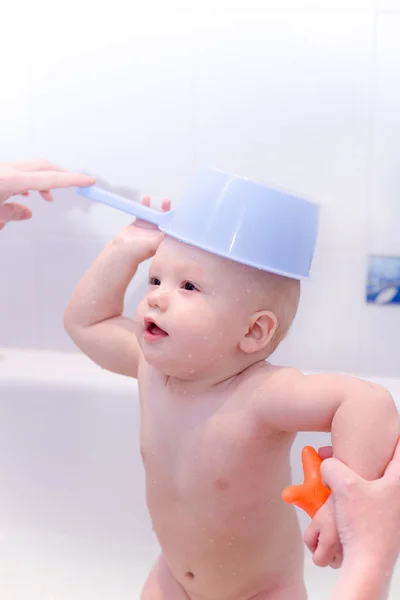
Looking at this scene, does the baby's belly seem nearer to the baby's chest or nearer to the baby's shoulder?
the baby's chest

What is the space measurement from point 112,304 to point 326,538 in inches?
18.5

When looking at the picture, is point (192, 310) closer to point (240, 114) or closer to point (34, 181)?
point (34, 181)

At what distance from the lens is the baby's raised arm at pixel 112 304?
38.1 inches

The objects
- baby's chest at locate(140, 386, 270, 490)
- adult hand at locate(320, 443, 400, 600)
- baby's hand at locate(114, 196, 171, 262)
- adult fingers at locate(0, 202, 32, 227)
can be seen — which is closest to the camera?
adult hand at locate(320, 443, 400, 600)

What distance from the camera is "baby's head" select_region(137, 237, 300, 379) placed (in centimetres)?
78

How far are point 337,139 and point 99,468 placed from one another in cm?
80

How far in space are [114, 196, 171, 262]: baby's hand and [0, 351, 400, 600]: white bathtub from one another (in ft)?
1.55

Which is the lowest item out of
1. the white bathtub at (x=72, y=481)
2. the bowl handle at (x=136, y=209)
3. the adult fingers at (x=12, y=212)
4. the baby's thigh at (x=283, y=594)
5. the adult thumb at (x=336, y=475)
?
the white bathtub at (x=72, y=481)

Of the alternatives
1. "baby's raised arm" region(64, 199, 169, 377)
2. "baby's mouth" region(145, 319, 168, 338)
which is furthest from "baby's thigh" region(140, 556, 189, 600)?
"baby's mouth" region(145, 319, 168, 338)

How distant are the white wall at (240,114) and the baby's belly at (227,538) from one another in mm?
558

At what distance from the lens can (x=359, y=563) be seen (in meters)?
0.61

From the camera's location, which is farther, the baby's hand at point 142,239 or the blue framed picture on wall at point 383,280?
the blue framed picture on wall at point 383,280

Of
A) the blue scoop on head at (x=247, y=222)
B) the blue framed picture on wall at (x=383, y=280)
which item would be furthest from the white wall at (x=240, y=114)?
the blue scoop on head at (x=247, y=222)

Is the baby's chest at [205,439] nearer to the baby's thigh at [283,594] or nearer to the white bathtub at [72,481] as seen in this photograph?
the baby's thigh at [283,594]
